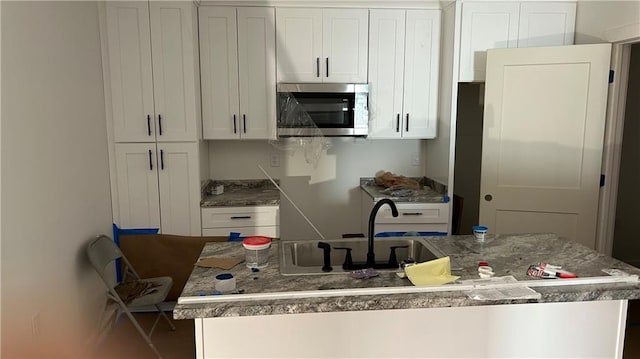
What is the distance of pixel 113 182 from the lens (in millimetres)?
3254

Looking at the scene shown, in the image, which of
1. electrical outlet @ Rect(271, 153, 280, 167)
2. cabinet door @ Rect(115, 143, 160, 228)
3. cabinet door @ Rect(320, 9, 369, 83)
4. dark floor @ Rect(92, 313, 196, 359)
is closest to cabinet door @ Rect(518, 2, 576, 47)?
cabinet door @ Rect(320, 9, 369, 83)

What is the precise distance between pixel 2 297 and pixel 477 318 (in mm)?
1970

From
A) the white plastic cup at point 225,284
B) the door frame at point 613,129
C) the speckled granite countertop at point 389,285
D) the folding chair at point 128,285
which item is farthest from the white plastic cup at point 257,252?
the door frame at point 613,129

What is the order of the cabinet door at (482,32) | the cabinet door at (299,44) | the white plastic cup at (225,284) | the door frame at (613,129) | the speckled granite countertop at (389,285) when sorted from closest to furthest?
the speckled granite countertop at (389,285) → the white plastic cup at (225,284) → the door frame at (613,129) → the cabinet door at (482,32) → the cabinet door at (299,44)

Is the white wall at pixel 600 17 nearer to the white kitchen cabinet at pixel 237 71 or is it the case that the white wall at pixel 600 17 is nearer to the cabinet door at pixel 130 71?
the white kitchen cabinet at pixel 237 71

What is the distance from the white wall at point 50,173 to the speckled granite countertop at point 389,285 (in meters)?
0.91

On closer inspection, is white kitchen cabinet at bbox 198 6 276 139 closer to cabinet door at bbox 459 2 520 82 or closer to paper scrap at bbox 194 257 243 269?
cabinet door at bbox 459 2 520 82

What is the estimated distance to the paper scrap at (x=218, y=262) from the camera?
185cm

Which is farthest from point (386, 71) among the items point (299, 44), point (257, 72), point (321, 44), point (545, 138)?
point (545, 138)

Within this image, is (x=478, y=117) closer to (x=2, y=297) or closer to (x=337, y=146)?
(x=337, y=146)

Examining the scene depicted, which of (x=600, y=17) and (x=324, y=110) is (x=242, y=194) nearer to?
(x=324, y=110)

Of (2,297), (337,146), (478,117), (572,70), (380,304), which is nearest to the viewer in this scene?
(380,304)

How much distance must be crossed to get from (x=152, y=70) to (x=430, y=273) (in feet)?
8.26

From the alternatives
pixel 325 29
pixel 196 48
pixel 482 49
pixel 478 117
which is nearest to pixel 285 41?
pixel 325 29
